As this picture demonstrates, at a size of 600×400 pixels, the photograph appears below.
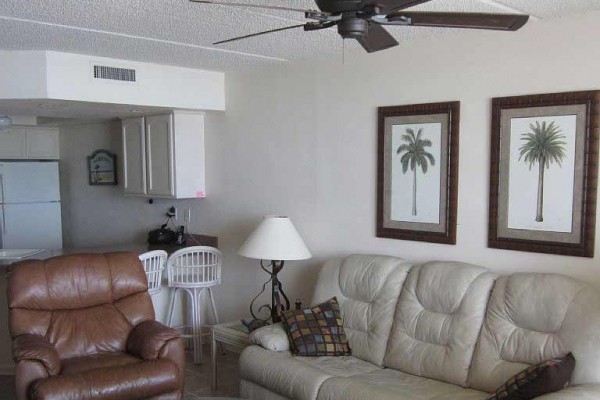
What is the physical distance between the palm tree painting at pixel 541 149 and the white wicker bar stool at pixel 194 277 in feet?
8.97

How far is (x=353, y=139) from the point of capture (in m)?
4.34

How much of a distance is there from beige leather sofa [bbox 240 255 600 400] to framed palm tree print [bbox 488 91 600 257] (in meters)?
0.30

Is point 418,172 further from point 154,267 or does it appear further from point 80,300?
point 80,300

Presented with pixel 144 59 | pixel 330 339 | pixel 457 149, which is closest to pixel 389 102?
pixel 457 149

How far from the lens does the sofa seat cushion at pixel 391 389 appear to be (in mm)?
2988

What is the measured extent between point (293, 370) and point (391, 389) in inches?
24.6

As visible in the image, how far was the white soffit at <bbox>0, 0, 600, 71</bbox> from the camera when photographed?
3.06m

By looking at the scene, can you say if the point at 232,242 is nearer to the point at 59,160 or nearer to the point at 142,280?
the point at 142,280

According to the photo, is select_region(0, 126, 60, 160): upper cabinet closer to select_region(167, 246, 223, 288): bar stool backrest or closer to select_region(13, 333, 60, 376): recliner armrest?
select_region(167, 246, 223, 288): bar stool backrest

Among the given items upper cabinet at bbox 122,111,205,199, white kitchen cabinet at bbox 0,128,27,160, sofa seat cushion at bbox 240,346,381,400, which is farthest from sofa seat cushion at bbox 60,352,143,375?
white kitchen cabinet at bbox 0,128,27,160

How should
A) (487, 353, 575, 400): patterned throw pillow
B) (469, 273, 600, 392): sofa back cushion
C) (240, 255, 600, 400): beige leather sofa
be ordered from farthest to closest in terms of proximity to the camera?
(240, 255, 600, 400): beige leather sofa
(469, 273, 600, 392): sofa back cushion
(487, 353, 575, 400): patterned throw pillow

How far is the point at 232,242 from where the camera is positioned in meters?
5.36

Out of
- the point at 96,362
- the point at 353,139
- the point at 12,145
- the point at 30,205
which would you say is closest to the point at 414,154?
the point at 353,139

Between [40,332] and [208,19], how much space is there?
2164 millimetres
